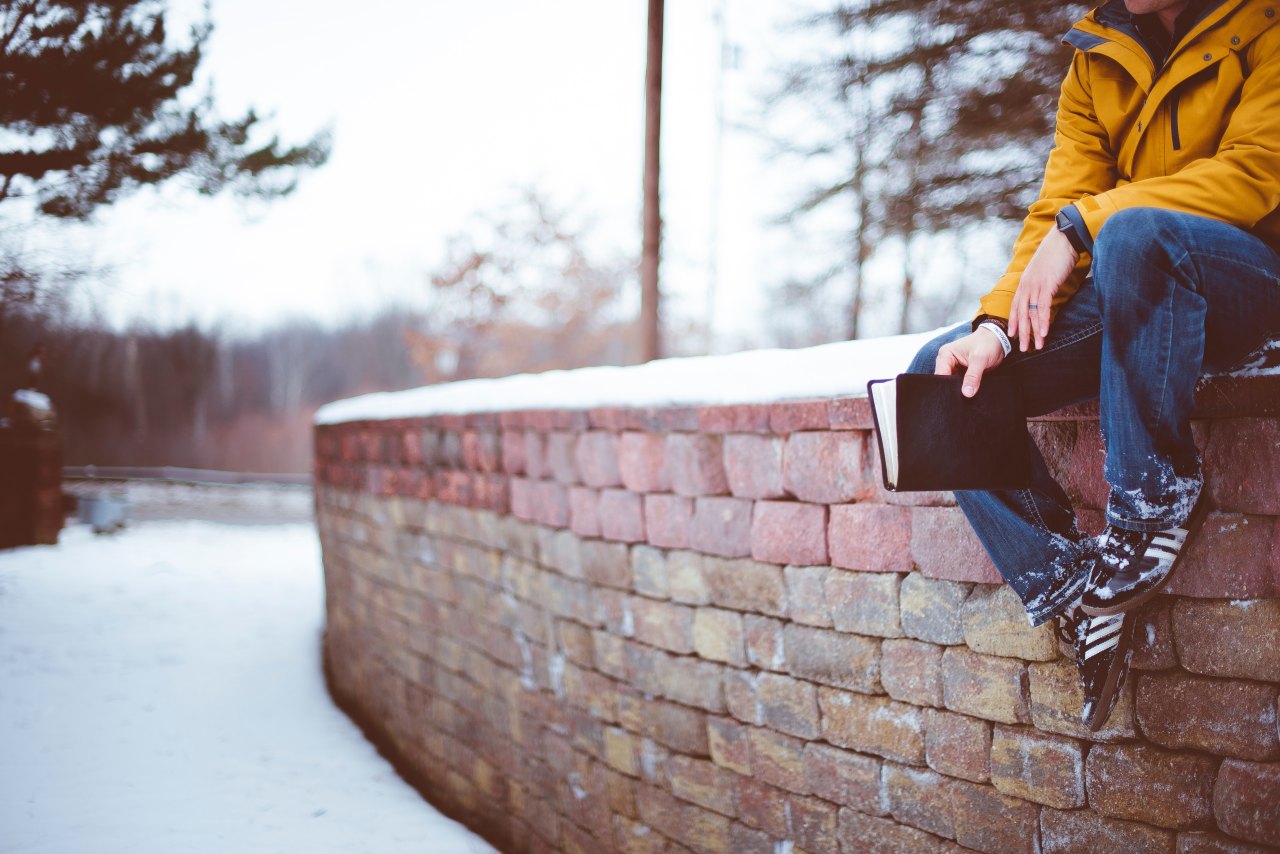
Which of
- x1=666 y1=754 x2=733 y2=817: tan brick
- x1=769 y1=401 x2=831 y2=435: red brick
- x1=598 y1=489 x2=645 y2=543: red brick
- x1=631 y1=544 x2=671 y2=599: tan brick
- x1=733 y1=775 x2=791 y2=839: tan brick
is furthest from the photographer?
x1=598 y1=489 x2=645 y2=543: red brick

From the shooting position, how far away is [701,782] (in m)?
2.94

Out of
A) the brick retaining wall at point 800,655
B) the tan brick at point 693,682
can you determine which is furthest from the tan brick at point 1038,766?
the tan brick at point 693,682

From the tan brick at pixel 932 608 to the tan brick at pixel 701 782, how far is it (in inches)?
39.0

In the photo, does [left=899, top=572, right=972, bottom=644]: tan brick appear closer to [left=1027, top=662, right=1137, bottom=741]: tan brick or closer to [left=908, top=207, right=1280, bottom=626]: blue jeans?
[left=1027, top=662, right=1137, bottom=741]: tan brick

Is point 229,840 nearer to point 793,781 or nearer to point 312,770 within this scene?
point 312,770

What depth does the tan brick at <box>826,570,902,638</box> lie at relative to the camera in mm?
2291

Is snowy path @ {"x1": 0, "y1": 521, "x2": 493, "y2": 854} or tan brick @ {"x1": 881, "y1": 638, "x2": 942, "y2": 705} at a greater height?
tan brick @ {"x1": 881, "y1": 638, "x2": 942, "y2": 705}

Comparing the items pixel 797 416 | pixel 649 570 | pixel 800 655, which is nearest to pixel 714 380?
pixel 797 416

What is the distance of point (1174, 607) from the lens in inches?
69.1

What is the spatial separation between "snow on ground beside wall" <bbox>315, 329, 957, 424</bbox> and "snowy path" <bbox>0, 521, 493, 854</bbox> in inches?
88.2

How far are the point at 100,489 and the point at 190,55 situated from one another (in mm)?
17931

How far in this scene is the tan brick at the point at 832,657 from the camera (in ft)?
7.73

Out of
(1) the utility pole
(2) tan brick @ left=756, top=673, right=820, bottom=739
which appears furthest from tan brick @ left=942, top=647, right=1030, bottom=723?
(1) the utility pole

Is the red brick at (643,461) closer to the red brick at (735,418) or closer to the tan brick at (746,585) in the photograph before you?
the red brick at (735,418)
